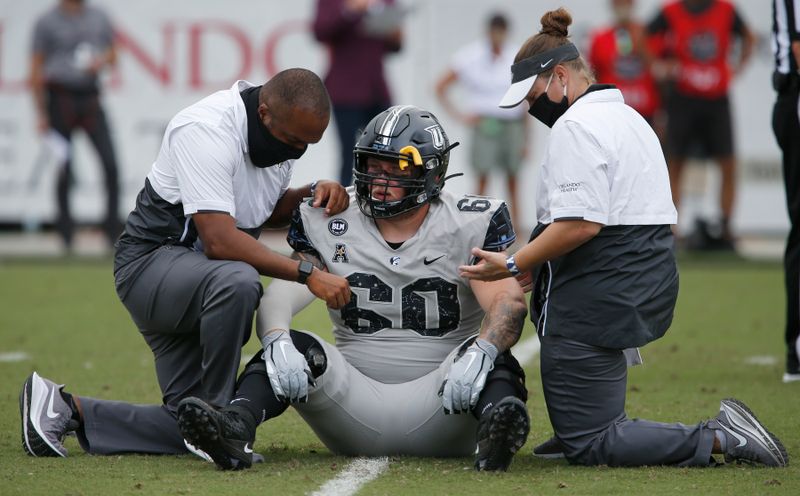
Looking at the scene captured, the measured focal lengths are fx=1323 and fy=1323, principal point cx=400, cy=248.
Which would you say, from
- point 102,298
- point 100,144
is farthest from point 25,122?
point 102,298

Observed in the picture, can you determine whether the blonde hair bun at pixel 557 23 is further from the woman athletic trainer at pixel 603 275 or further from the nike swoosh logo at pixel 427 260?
the nike swoosh logo at pixel 427 260

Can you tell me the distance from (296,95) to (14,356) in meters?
3.24

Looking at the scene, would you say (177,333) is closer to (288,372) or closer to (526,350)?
(288,372)

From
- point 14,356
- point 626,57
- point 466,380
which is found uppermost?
point 626,57

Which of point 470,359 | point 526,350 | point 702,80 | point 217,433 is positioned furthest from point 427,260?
point 702,80

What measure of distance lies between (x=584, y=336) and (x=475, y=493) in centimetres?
74

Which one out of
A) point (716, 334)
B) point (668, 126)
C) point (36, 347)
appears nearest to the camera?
point (36, 347)

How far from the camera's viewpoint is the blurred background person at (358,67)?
1073 centimetres

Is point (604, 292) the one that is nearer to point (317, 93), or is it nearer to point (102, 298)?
point (317, 93)

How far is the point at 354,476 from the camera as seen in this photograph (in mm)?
4270

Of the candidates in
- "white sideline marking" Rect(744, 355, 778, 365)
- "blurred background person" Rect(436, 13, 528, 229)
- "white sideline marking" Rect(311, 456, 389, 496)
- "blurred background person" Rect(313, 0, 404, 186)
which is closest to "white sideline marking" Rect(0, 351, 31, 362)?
"white sideline marking" Rect(311, 456, 389, 496)

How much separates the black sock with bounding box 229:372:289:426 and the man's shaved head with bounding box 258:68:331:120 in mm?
946

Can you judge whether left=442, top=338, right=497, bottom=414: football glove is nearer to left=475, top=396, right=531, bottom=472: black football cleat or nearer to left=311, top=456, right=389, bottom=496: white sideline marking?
left=475, top=396, right=531, bottom=472: black football cleat

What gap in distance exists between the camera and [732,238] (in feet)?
40.3
